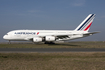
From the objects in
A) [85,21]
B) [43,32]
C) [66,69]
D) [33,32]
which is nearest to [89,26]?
[85,21]

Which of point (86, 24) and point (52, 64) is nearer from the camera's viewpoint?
point (52, 64)

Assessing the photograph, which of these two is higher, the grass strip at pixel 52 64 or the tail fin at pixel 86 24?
the tail fin at pixel 86 24

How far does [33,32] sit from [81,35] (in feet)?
48.6

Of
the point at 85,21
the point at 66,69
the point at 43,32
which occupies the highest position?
the point at 85,21

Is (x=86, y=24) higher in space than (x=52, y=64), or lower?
higher

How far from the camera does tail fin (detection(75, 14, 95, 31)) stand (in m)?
42.0

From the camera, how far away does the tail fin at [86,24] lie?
4197 centimetres

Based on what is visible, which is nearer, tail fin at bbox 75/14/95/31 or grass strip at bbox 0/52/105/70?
grass strip at bbox 0/52/105/70

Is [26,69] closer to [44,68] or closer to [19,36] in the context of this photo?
[44,68]

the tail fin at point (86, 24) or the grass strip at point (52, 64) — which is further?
the tail fin at point (86, 24)

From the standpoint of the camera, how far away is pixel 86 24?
1660 inches

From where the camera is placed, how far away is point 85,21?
42.2 meters

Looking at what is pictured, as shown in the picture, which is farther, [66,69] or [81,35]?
[81,35]

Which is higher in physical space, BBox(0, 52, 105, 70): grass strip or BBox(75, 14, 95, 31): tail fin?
BBox(75, 14, 95, 31): tail fin
